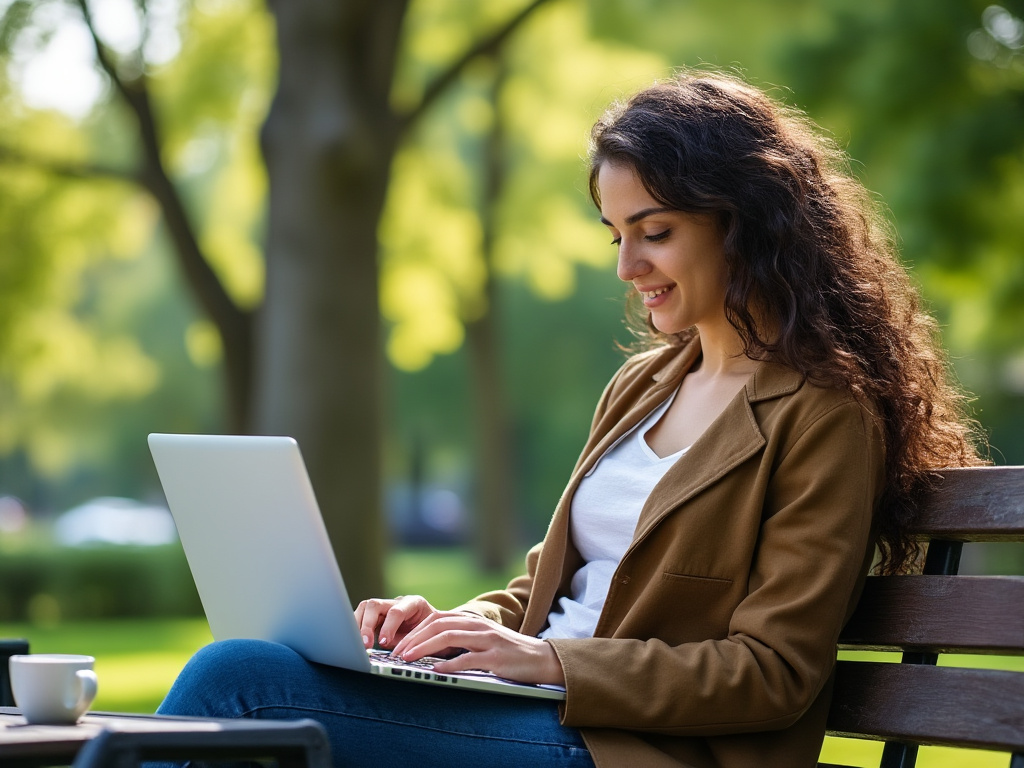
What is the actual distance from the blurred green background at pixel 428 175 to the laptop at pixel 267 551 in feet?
4.36

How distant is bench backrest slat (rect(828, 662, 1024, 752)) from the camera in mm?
2318

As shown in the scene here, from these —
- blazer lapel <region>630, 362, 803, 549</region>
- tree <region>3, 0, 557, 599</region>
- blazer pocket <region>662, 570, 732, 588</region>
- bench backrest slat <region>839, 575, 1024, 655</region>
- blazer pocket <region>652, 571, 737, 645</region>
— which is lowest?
blazer pocket <region>652, 571, 737, 645</region>

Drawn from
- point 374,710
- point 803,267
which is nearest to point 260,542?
point 374,710

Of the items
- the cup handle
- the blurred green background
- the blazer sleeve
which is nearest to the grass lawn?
the blurred green background

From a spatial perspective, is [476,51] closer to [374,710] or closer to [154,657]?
[154,657]

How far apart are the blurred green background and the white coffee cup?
5.76 ft

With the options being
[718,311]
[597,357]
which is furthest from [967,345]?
[718,311]

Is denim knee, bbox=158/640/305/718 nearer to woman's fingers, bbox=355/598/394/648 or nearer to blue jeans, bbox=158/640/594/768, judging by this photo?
blue jeans, bbox=158/640/594/768

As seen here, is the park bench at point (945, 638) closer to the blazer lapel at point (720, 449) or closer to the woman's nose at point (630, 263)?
the blazer lapel at point (720, 449)

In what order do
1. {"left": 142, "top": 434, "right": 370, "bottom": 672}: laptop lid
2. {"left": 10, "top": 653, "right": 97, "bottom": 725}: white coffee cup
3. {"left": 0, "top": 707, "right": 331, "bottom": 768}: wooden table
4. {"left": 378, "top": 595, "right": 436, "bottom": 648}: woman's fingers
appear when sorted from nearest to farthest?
{"left": 0, "top": 707, "right": 331, "bottom": 768}: wooden table, {"left": 10, "top": 653, "right": 97, "bottom": 725}: white coffee cup, {"left": 142, "top": 434, "right": 370, "bottom": 672}: laptop lid, {"left": 378, "top": 595, "right": 436, "bottom": 648}: woman's fingers

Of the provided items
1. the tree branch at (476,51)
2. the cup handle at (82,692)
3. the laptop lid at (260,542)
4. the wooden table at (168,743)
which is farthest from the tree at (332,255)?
the wooden table at (168,743)

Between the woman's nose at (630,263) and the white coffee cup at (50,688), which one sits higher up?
the woman's nose at (630,263)

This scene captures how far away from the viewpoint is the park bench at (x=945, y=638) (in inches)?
92.7

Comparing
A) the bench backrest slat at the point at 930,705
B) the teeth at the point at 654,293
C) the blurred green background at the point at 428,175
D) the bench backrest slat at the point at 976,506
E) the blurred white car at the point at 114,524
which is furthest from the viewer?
the blurred white car at the point at 114,524
